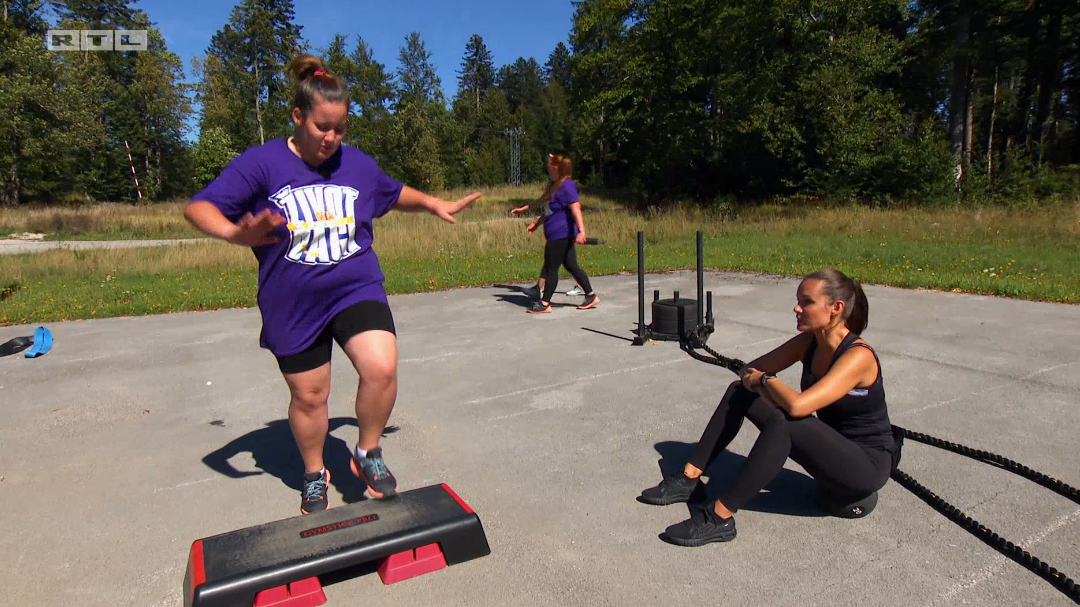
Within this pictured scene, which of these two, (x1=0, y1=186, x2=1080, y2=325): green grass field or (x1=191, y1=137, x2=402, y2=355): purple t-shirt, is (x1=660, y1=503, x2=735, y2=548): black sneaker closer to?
(x1=191, y1=137, x2=402, y2=355): purple t-shirt

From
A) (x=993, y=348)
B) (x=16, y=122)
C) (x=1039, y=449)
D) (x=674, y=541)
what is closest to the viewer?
(x=674, y=541)

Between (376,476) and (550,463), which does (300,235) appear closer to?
(376,476)

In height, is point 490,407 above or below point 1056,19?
below

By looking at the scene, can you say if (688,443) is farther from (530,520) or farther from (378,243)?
(378,243)

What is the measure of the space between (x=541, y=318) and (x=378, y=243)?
8.86 metres

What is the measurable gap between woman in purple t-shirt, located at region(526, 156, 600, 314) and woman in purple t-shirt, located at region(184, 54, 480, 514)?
5000mm

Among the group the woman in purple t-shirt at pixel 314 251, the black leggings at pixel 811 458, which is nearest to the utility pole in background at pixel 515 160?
the woman in purple t-shirt at pixel 314 251

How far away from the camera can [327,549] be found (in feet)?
8.56

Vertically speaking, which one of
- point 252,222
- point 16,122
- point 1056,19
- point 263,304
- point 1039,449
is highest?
point 1056,19

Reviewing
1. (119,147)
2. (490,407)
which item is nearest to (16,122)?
(119,147)

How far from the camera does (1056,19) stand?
29359mm

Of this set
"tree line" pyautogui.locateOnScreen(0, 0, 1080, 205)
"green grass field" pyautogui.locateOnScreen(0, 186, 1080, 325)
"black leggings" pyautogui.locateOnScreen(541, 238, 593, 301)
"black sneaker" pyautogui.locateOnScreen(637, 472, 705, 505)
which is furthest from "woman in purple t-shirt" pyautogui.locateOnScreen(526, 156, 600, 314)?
"tree line" pyautogui.locateOnScreen(0, 0, 1080, 205)

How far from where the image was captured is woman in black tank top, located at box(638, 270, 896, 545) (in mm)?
2848

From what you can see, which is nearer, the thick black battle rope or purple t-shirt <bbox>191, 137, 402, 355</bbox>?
the thick black battle rope
